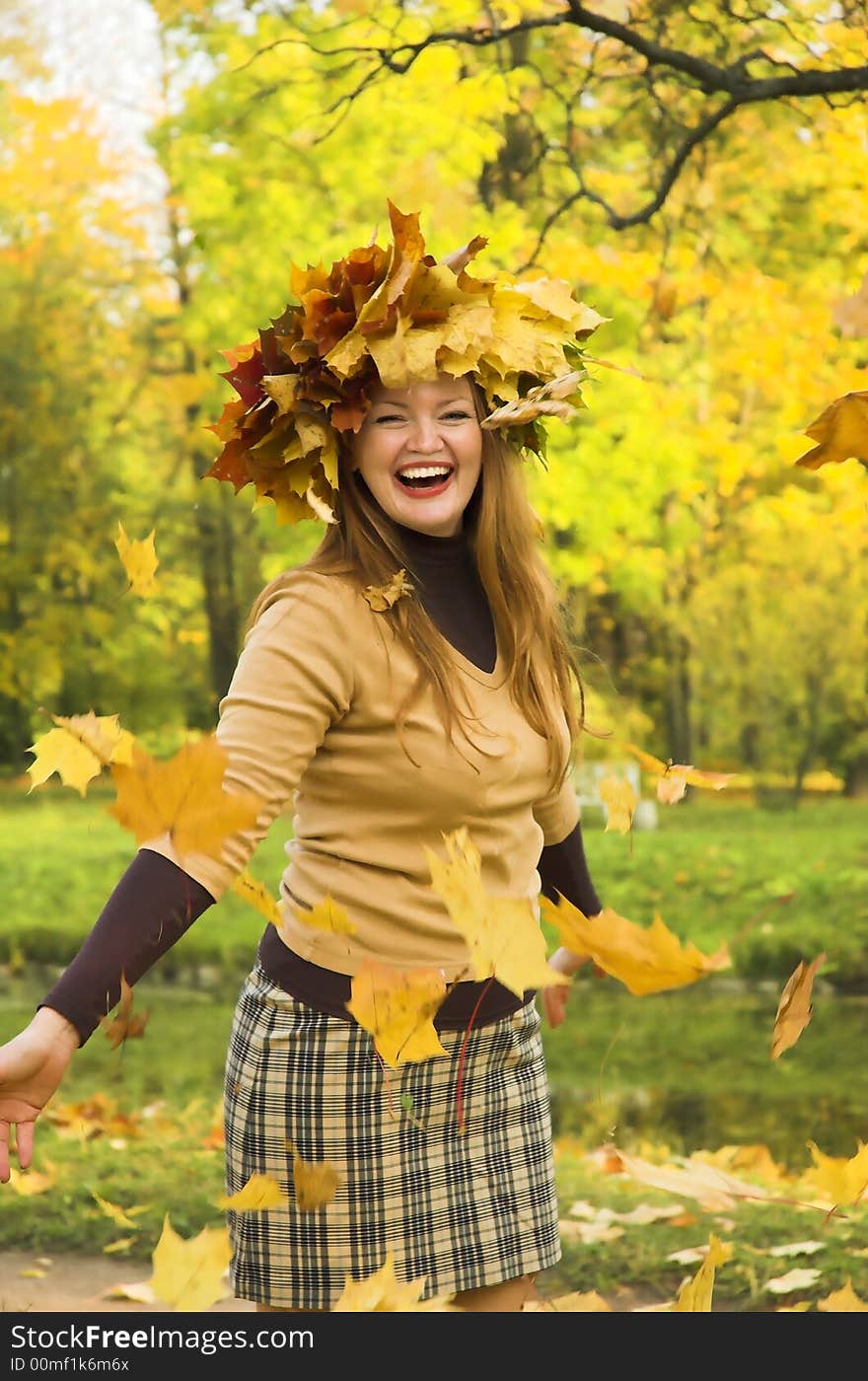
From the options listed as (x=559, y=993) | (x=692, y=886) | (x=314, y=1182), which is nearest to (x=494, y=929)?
(x=314, y=1182)

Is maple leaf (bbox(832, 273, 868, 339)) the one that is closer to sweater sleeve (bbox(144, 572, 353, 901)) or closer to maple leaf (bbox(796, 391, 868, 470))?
maple leaf (bbox(796, 391, 868, 470))

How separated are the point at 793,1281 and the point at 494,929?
2.24 metres

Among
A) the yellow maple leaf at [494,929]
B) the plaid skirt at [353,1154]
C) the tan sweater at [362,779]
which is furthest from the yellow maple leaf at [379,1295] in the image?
the yellow maple leaf at [494,929]

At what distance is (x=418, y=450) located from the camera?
7.38 feet

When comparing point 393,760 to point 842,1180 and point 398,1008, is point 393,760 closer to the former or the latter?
point 398,1008

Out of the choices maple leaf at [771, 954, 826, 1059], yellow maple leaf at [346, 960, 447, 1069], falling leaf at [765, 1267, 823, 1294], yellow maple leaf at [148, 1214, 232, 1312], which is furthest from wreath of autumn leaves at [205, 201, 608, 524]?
falling leaf at [765, 1267, 823, 1294]

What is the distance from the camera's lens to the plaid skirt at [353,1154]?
217cm

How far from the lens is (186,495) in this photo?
473 inches

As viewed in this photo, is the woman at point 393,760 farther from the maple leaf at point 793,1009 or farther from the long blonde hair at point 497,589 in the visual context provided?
the maple leaf at point 793,1009

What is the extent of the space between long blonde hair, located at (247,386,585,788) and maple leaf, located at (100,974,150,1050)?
0.52m

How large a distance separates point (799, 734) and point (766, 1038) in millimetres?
4051

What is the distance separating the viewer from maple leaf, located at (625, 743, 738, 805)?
7.82 ft
